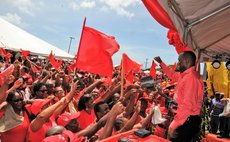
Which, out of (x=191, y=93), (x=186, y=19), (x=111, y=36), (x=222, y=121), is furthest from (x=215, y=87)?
(x=186, y=19)

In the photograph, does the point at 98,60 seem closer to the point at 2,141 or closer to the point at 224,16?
the point at 2,141

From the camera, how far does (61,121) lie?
13.1ft

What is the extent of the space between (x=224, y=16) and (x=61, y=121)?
265 centimetres

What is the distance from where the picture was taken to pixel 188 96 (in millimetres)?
3383

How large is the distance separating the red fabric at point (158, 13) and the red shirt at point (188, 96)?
29.6 inches

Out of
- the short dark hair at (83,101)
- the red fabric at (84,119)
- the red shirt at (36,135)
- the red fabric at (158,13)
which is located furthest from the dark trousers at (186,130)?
the short dark hair at (83,101)

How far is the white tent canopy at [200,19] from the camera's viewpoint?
259 cm

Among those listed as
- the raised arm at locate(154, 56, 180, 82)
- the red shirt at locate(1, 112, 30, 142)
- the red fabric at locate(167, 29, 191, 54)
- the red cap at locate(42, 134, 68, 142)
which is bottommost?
the red shirt at locate(1, 112, 30, 142)

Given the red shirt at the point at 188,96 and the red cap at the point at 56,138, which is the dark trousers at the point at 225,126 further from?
the red cap at the point at 56,138

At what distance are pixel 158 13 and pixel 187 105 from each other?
3.97 ft

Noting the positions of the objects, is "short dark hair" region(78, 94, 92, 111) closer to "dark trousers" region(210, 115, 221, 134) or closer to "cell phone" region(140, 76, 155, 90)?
"cell phone" region(140, 76, 155, 90)

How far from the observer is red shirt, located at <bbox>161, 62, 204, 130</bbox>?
338 cm

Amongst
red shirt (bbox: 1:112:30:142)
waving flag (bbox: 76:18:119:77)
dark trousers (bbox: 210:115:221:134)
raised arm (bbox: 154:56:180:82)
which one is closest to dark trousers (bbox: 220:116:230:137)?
dark trousers (bbox: 210:115:221:134)

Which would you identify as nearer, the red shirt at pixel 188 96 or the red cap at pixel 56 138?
the red cap at pixel 56 138
